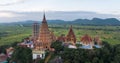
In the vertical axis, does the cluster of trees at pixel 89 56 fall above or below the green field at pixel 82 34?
above

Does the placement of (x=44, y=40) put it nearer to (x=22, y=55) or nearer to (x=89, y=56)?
(x=22, y=55)

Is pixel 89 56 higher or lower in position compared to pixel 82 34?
higher

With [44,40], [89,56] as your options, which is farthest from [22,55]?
[89,56]

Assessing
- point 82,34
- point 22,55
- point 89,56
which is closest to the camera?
point 89,56

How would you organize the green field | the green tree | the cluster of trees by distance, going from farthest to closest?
the green field → the green tree → the cluster of trees

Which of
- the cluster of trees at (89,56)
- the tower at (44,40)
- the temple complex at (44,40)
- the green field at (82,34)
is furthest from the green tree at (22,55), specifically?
the green field at (82,34)

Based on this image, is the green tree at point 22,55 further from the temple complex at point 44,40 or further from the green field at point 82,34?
the green field at point 82,34

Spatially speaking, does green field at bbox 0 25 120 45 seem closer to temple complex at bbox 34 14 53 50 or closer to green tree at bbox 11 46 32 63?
temple complex at bbox 34 14 53 50

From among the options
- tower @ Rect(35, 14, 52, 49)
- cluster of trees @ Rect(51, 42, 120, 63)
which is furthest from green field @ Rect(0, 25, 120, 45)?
cluster of trees @ Rect(51, 42, 120, 63)

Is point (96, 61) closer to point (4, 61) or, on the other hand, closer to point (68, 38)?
point (68, 38)

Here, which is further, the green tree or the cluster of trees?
the green tree

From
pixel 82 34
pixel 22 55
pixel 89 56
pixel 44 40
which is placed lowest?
pixel 82 34

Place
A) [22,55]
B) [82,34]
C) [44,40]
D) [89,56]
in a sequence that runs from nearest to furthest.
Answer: [89,56] → [22,55] → [44,40] → [82,34]
